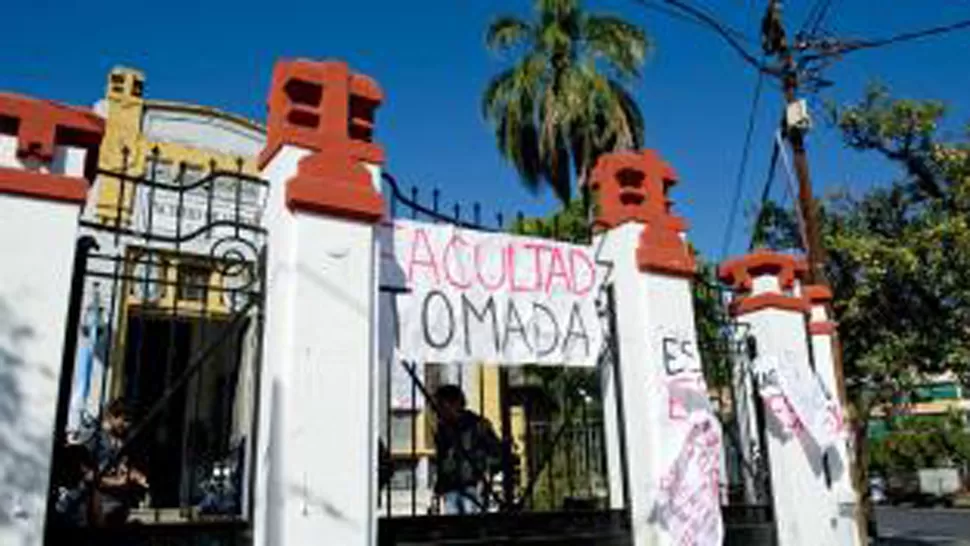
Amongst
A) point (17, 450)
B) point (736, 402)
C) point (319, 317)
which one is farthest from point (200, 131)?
point (17, 450)

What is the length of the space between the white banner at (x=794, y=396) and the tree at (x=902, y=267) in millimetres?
7580

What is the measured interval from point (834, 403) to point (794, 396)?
967 mm

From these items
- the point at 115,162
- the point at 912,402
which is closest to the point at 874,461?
the point at 912,402

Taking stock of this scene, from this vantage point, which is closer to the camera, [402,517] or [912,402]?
[402,517]

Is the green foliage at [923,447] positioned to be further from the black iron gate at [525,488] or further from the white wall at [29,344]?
the white wall at [29,344]

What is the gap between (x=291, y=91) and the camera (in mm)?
4809

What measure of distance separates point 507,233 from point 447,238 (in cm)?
52

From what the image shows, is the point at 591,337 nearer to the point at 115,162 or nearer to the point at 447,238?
the point at 447,238

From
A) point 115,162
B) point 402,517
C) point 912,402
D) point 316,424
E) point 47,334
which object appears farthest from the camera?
point 912,402

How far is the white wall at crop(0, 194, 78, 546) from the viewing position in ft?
12.1

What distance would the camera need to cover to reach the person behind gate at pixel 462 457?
5.54 metres

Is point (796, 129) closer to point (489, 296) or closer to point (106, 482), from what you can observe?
point (489, 296)

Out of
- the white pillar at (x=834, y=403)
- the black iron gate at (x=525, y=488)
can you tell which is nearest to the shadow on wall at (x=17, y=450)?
the black iron gate at (x=525, y=488)

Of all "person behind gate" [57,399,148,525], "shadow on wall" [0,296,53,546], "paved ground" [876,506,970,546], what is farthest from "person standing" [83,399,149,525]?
"paved ground" [876,506,970,546]
